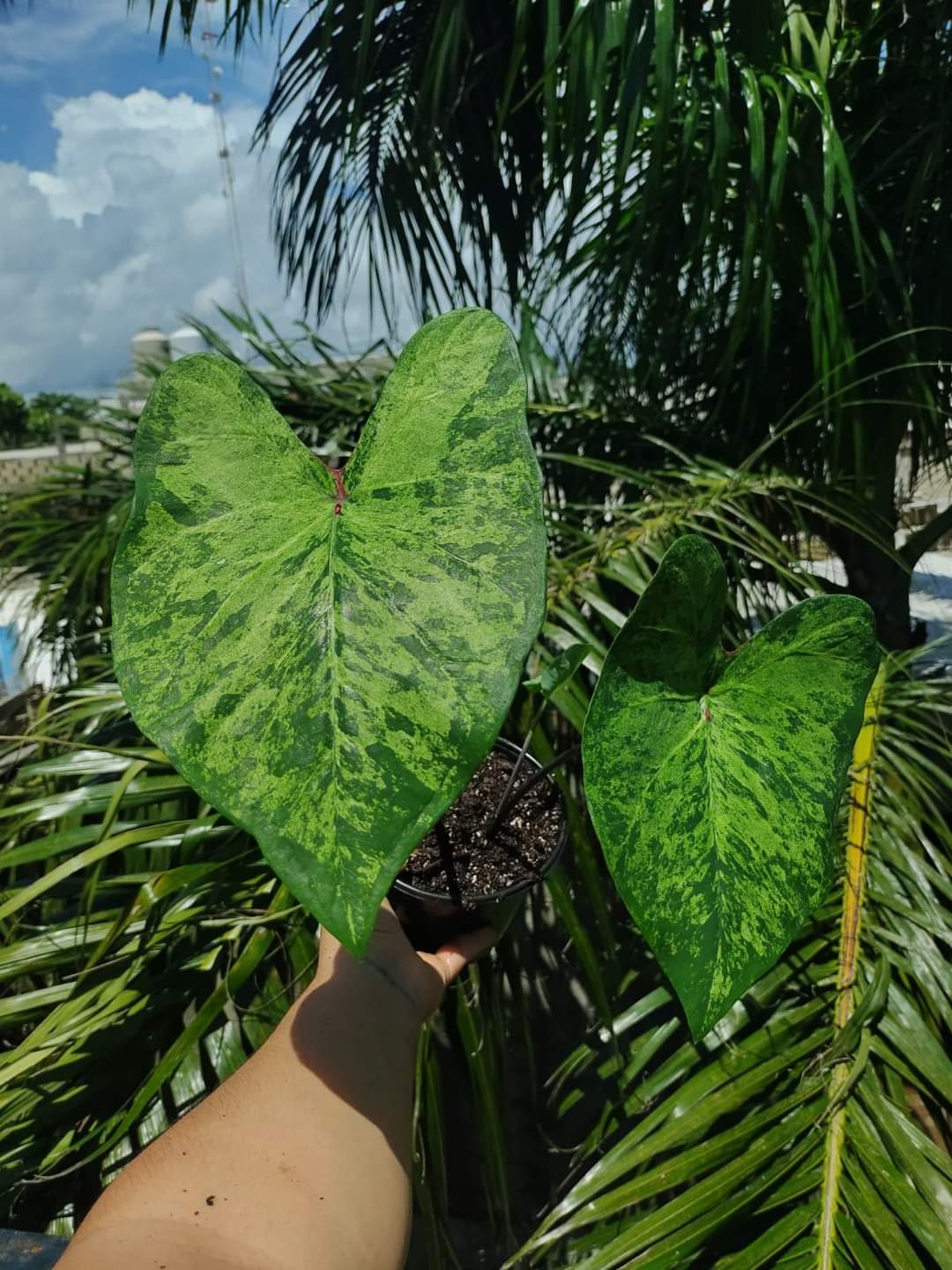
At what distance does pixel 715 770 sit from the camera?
0.34 meters

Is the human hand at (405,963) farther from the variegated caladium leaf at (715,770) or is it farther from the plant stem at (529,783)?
the variegated caladium leaf at (715,770)

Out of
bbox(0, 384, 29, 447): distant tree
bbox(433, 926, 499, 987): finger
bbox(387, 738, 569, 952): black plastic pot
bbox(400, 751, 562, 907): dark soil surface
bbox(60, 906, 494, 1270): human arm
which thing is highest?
bbox(0, 384, 29, 447): distant tree

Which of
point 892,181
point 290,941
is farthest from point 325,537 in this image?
point 892,181

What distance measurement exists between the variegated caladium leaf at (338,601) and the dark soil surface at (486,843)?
20 cm

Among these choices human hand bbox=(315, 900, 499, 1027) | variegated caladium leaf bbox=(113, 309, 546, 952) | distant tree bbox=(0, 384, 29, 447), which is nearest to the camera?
variegated caladium leaf bbox=(113, 309, 546, 952)

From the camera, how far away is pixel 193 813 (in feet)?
2.46

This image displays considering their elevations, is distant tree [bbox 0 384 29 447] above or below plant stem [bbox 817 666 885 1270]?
above

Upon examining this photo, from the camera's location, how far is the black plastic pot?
1.56 feet

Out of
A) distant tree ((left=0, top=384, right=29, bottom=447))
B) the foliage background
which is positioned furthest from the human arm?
distant tree ((left=0, top=384, right=29, bottom=447))

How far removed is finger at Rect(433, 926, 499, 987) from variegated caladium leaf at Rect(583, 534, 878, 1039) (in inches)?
8.7

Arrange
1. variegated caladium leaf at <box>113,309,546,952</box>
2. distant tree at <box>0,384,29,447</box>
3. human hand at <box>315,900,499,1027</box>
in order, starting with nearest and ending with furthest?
variegated caladium leaf at <box>113,309,546,952</box> < human hand at <box>315,900,499,1027</box> < distant tree at <box>0,384,29,447</box>

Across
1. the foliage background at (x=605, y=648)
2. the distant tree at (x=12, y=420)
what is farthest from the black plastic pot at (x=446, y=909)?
the distant tree at (x=12, y=420)

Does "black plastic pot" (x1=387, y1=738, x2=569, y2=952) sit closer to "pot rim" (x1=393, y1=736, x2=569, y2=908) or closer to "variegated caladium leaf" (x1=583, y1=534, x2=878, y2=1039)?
"pot rim" (x1=393, y1=736, x2=569, y2=908)

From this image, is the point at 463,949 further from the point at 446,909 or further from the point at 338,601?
the point at 338,601
